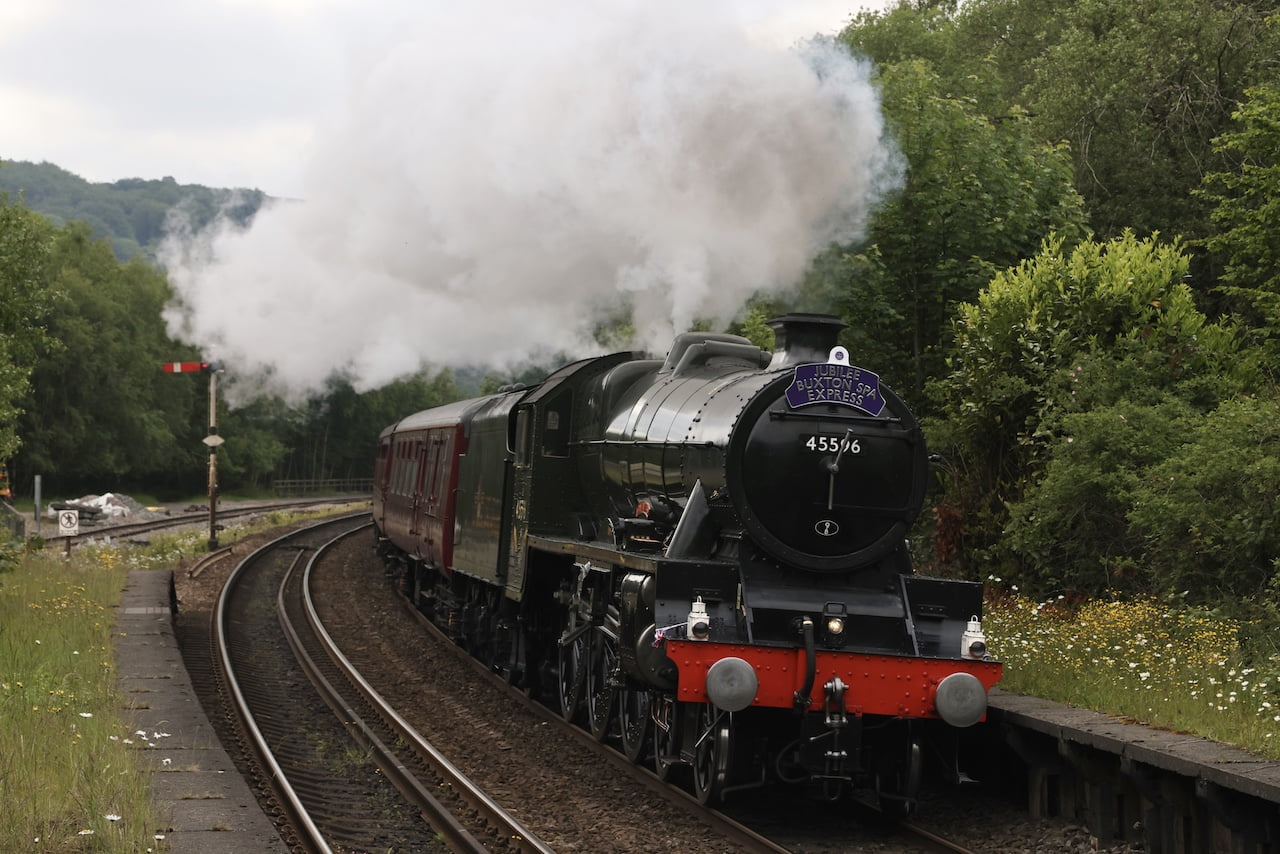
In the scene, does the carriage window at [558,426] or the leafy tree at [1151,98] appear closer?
the carriage window at [558,426]

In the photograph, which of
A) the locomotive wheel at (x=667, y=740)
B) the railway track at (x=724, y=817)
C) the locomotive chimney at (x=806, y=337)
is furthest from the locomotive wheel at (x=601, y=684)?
the locomotive chimney at (x=806, y=337)

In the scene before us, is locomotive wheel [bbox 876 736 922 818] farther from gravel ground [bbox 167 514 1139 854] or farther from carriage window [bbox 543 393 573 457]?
carriage window [bbox 543 393 573 457]

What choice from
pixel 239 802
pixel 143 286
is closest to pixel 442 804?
pixel 239 802

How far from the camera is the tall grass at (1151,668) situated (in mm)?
7855

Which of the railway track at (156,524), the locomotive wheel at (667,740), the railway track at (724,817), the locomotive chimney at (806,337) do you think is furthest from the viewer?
the railway track at (156,524)

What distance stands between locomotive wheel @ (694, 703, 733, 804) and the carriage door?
3.76 metres

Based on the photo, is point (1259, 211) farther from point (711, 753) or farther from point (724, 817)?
point (724, 817)

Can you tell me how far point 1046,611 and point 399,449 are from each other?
42.8 ft

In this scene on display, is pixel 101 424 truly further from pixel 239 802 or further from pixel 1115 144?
pixel 239 802

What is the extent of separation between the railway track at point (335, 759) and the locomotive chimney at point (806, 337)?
138 inches

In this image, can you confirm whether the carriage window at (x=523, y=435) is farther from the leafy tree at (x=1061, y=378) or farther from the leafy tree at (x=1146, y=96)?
the leafy tree at (x=1146, y=96)

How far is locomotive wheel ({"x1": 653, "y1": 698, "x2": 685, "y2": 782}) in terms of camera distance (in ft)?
28.9

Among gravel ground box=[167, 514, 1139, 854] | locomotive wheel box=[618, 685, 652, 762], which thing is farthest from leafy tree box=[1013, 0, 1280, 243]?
locomotive wheel box=[618, 685, 652, 762]

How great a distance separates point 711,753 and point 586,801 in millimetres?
1006
